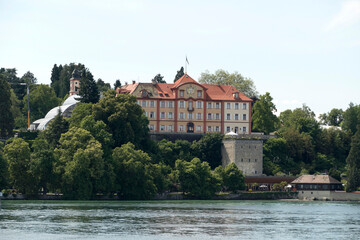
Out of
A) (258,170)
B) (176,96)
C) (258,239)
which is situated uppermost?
(176,96)

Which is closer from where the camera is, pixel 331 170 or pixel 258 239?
pixel 258 239

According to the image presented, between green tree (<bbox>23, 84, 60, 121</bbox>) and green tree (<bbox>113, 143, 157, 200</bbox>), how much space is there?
182ft

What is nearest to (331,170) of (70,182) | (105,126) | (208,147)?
(208,147)

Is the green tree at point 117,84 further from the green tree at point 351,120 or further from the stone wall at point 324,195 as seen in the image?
the stone wall at point 324,195

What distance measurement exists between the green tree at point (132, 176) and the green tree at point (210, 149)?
19.0 metres

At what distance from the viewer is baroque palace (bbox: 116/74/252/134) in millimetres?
129125

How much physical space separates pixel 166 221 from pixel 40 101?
91654 mm

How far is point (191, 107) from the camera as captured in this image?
131 meters

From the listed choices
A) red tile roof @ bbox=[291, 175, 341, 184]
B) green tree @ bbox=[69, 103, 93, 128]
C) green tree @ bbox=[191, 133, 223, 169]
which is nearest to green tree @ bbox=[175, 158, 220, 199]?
green tree @ bbox=[191, 133, 223, 169]

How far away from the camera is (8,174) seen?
93.7 metres

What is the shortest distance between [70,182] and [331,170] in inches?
1830

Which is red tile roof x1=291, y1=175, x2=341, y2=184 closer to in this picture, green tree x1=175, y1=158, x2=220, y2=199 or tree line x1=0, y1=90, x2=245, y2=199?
tree line x1=0, y1=90, x2=245, y2=199

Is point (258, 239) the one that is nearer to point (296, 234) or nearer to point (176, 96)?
point (296, 234)

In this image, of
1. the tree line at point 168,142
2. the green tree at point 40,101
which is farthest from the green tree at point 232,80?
the green tree at point 40,101
